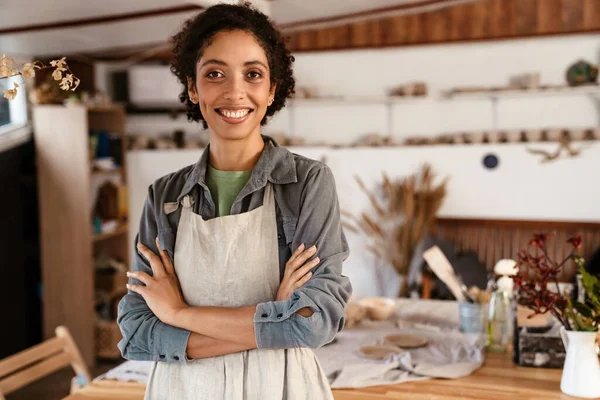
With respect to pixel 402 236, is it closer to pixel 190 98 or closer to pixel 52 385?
pixel 52 385

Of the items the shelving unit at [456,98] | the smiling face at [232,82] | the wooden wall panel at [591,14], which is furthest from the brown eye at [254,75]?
the wooden wall panel at [591,14]

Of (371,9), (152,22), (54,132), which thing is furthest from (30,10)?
(371,9)

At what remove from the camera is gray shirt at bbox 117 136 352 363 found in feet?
4.40

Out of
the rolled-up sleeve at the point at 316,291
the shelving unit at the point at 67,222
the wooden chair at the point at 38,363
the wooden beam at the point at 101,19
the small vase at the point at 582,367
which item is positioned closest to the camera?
the rolled-up sleeve at the point at 316,291

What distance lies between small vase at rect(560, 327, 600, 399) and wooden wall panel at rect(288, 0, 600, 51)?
393 cm

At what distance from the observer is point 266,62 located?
56.5 inches

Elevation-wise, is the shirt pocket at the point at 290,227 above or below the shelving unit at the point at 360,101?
below

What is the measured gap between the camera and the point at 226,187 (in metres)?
1.49

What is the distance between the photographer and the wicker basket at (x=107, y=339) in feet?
16.7

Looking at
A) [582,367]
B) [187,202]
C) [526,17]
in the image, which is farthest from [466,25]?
[187,202]

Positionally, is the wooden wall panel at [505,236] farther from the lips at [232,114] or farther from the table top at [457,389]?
the lips at [232,114]

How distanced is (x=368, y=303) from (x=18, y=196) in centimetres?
327

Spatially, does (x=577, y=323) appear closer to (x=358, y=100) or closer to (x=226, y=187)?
(x=226, y=187)

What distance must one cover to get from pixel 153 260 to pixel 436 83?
14.9 feet
